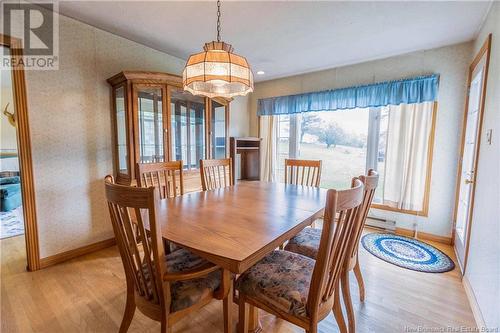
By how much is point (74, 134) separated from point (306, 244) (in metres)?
2.40

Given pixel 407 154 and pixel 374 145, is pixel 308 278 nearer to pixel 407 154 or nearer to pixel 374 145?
pixel 407 154

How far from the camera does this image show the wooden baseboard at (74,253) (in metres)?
2.14

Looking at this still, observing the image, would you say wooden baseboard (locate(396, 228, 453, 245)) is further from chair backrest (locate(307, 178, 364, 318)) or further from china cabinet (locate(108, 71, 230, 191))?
china cabinet (locate(108, 71, 230, 191))

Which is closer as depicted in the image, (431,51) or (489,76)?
(489,76)

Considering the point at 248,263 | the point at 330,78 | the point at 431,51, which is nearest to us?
the point at 248,263

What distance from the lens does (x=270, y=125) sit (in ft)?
13.5

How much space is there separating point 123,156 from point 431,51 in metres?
3.79

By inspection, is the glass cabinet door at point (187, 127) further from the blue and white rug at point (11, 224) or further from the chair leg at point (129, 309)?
the blue and white rug at point (11, 224)

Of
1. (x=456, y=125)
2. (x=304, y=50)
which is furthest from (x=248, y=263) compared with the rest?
(x=456, y=125)

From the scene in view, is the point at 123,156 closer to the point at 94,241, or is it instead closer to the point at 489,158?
the point at 94,241

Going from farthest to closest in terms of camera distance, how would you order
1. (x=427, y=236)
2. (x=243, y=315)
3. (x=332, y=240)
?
(x=427, y=236) → (x=243, y=315) → (x=332, y=240)

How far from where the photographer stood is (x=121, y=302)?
167cm

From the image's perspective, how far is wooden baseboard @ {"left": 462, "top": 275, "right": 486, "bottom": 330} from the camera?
1.45 meters

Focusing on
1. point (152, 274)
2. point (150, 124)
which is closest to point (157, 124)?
point (150, 124)
